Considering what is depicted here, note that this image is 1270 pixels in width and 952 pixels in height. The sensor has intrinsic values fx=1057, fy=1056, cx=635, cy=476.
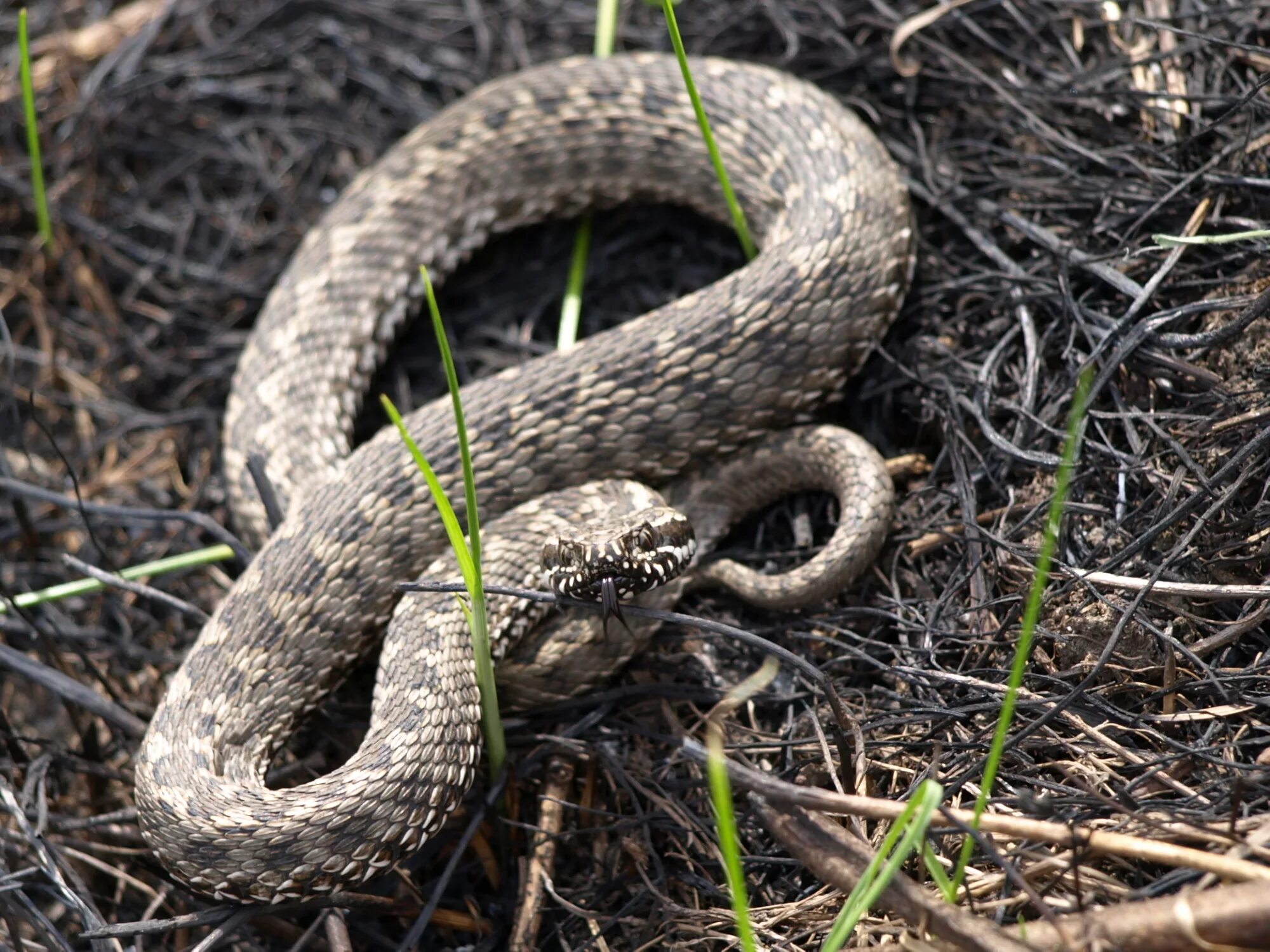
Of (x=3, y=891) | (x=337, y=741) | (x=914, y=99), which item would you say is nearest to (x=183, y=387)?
(x=337, y=741)

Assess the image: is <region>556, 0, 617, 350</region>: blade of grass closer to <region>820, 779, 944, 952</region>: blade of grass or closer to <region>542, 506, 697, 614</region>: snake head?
<region>542, 506, 697, 614</region>: snake head

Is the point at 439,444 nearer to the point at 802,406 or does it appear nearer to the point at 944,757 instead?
the point at 802,406

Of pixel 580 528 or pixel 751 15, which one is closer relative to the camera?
pixel 580 528

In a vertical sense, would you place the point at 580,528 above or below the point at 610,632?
above

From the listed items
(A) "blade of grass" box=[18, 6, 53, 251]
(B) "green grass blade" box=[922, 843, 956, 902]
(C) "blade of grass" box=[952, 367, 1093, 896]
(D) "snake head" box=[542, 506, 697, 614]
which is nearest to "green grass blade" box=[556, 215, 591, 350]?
(D) "snake head" box=[542, 506, 697, 614]

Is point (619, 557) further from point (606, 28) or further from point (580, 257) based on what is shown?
point (606, 28)
